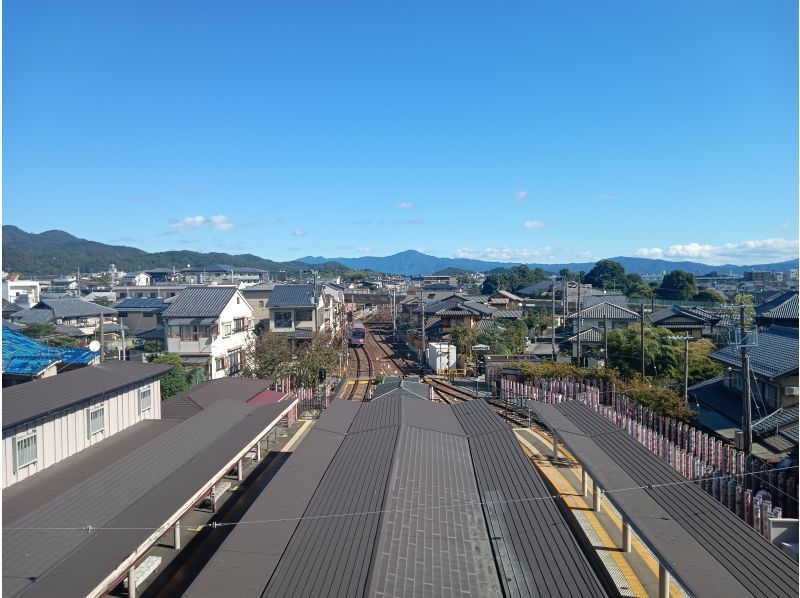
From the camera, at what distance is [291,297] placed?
3222 cm

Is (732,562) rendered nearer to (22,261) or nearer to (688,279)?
(688,279)

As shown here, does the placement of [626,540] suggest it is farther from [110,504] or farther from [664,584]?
[110,504]

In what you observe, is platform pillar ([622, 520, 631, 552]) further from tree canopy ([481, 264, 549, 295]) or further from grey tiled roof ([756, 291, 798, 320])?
tree canopy ([481, 264, 549, 295])

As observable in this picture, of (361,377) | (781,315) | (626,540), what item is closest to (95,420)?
(626,540)

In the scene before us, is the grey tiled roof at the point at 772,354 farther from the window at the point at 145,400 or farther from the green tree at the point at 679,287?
the green tree at the point at 679,287

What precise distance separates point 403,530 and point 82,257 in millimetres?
164201

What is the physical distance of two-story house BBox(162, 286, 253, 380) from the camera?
80.9 feet

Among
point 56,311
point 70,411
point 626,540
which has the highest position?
point 56,311

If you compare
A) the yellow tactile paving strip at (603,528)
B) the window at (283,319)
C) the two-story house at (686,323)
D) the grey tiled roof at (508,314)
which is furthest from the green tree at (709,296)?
the yellow tactile paving strip at (603,528)

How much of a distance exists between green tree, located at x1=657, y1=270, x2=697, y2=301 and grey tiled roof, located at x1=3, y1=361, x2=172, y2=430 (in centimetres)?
6061

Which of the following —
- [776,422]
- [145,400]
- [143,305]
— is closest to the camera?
[145,400]

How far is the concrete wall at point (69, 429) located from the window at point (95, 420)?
6cm

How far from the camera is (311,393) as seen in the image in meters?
19.3

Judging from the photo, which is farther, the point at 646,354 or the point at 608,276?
the point at 608,276
